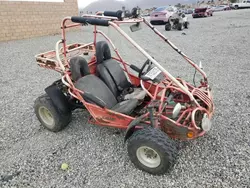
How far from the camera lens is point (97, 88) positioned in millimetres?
3209

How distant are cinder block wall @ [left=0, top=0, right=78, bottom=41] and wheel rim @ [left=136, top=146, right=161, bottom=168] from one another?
413 inches

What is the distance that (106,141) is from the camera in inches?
122

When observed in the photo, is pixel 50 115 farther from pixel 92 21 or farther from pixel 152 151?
pixel 152 151

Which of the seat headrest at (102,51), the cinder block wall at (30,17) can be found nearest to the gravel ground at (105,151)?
the seat headrest at (102,51)

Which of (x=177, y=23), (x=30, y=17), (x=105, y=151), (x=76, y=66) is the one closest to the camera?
(x=105, y=151)

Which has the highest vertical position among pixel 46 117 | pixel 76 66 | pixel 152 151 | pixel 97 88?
pixel 76 66

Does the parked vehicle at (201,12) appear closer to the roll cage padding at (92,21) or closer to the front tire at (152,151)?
the roll cage padding at (92,21)

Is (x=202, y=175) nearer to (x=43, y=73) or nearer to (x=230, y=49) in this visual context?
(x=43, y=73)

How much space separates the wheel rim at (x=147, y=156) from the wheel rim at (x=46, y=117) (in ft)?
4.87

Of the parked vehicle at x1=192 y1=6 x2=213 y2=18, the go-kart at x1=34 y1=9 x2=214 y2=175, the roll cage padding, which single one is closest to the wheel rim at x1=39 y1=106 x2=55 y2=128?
the go-kart at x1=34 y1=9 x2=214 y2=175

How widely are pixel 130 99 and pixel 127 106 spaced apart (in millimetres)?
215

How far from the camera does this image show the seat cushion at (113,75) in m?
3.41

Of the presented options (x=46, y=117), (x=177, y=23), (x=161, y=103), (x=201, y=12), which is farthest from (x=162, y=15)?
(x=161, y=103)

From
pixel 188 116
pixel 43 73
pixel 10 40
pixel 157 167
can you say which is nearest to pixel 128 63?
pixel 188 116
